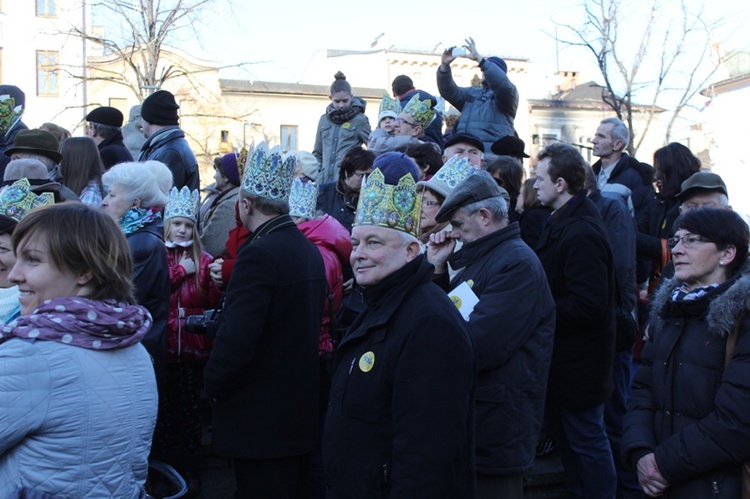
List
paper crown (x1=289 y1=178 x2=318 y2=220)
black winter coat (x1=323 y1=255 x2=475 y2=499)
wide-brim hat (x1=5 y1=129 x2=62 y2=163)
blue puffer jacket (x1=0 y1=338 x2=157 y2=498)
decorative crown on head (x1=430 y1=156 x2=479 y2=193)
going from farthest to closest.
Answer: wide-brim hat (x1=5 y1=129 x2=62 y2=163) < paper crown (x1=289 y1=178 x2=318 y2=220) < decorative crown on head (x1=430 y1=156 x2=479 y2=193) < black winter coat (x1=323 y1=255 x2=475 y2=499) < blue puffer jacket (x1=0 y1=338 x2=157 y2=498)

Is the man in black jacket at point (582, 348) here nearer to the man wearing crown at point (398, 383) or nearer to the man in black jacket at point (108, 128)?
the man wearing crown at point (398, 383)

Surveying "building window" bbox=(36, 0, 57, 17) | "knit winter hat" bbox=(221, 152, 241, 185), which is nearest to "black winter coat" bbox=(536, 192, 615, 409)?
"knit winter hat" bbox=(221, 152, 241, 185)

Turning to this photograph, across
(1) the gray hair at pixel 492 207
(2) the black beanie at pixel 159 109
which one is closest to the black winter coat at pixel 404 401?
(1) the gray hair at pixel 492 207

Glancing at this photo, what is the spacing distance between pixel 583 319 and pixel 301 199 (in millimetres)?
2083

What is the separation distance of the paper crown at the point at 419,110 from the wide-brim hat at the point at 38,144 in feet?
11.5

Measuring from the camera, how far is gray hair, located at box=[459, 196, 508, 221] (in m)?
3.99

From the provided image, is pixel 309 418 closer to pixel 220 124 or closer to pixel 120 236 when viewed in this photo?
pixel 120 236

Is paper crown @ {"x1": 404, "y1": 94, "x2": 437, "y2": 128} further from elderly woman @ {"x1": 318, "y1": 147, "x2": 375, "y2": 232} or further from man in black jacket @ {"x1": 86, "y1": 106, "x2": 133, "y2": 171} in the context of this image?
→ man in black jacket @ {"x1": 86, "y1": 106, "x2": 133, "y2": 171}

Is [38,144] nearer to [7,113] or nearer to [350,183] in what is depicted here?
[7,113]

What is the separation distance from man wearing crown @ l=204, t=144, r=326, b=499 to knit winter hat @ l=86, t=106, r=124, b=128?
3.66m

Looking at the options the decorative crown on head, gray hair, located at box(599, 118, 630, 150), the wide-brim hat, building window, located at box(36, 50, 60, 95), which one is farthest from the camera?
building window, located at box(36, 50, 60, 95)

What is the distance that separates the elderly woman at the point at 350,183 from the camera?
6.22m

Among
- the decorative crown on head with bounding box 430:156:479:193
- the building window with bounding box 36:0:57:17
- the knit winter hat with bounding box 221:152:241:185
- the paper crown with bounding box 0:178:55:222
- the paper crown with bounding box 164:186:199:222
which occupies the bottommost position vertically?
the paper crown with bounding box 164:186:199:222

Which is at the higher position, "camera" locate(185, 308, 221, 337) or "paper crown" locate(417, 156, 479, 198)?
"paper crown" locate(417, 156, 479, 198)
